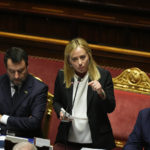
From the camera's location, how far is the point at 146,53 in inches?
101

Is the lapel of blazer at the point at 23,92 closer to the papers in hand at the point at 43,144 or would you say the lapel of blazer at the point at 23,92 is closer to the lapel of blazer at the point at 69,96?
the lapel of blazer at the point at 69,96

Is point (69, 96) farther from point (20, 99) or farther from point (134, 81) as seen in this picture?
point (134, 81)

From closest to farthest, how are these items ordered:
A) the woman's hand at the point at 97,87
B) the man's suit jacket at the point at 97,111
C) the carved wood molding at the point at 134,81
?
the woman's hand at the point at 97,87 → the man's suit jacket at the point at 97,111 → the carved wood molding at the point at 134,81

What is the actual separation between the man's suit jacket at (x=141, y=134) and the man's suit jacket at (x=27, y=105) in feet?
1.65

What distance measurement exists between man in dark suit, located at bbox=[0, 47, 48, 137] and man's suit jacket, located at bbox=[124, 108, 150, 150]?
50 centimetres

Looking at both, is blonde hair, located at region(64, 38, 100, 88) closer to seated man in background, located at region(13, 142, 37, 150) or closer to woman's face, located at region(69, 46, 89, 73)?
woman's face, located at region(69, 46, 89, 73)

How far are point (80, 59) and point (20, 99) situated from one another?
386mm

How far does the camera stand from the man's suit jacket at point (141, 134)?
1.58 meters

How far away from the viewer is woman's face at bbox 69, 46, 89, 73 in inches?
69.1

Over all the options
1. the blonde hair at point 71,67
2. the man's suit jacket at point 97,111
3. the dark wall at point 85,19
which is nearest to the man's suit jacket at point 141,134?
the man's suit jacket at point 97,111

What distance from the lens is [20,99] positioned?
6.22 feet

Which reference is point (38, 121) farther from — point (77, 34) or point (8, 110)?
point (77, 34)

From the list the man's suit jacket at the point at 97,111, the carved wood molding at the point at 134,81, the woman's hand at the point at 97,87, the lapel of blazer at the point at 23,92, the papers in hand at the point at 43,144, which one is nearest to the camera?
the papers in hand at the point at 43,144

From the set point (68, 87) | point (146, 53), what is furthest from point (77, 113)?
point (146, 53)
